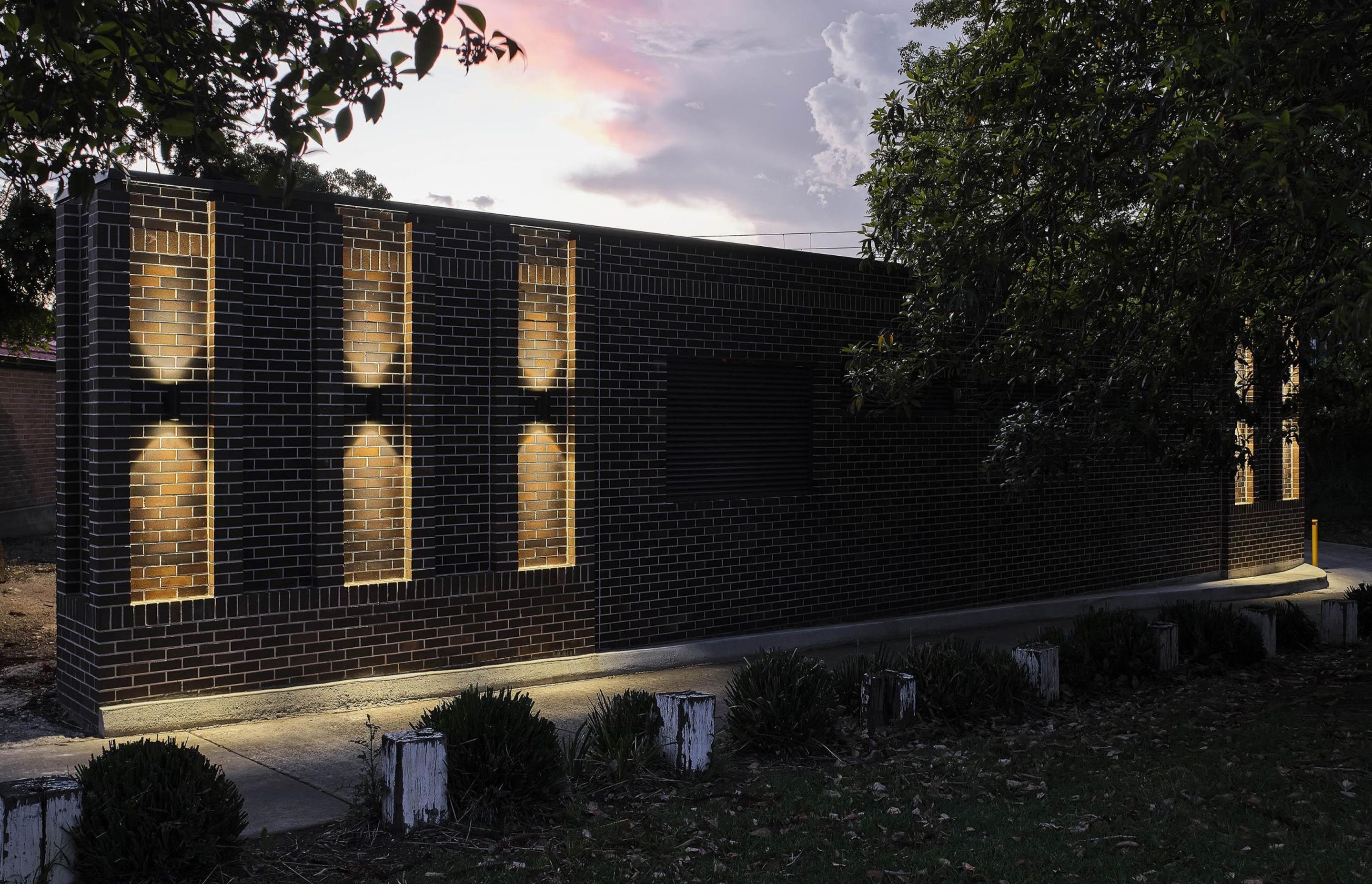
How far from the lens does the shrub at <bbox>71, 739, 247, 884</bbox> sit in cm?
529

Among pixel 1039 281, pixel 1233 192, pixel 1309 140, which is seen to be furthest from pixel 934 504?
pixel 1309 140

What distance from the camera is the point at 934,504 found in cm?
1440

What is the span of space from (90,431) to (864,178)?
11449 mm

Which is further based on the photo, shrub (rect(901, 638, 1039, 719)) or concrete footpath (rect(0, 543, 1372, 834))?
shrub (rect(901, 638, 1039, 719))

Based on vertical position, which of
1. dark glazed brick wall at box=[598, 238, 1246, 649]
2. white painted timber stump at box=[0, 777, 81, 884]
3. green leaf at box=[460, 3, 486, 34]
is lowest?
white painted timber stump at box=[0, 777, 81, 884]

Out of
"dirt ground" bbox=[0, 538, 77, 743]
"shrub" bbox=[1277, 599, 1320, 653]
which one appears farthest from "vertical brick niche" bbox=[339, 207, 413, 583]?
"shrub" bbox=[1277, 599, 1320, 653]

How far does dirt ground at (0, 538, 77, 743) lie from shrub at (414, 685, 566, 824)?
422cm

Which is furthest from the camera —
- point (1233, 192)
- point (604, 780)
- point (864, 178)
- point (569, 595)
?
point (864, 178)

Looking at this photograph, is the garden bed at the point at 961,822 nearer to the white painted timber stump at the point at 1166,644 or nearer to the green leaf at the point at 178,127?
the white painted timber stump at the point at 1166,644

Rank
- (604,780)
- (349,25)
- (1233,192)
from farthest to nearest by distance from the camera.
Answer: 1. (1233,192)
2. (604,780)
3. (349,25)

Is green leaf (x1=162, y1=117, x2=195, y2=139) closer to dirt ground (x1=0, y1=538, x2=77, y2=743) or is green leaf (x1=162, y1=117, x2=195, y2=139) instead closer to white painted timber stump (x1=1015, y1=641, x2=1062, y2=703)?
dirt ground (x1=0, y1=538, x2=77, y2=743)

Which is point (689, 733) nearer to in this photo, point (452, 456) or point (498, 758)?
point (498, 758)

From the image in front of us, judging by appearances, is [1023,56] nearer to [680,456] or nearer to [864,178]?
[680,456]

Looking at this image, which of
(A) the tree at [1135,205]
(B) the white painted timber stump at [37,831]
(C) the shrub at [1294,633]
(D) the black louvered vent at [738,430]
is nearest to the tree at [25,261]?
(D) the black louvered vent at [738,430]
